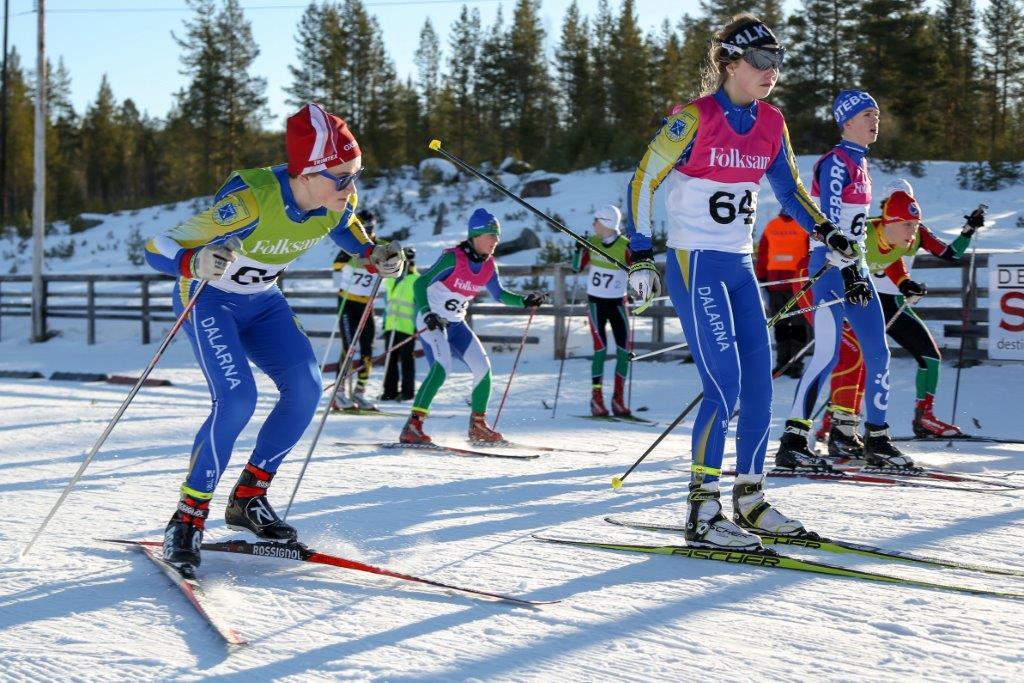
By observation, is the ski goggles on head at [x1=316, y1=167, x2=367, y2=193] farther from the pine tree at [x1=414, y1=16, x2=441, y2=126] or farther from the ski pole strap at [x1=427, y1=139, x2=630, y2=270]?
the pine tree at [x1=414, y1=16, x2=441, y2=126]

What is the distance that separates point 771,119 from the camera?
480cm

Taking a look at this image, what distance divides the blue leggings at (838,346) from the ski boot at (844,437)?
380 mm

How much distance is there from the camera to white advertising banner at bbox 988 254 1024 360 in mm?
9336

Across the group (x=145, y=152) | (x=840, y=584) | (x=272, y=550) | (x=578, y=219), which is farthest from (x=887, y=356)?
(x=145, y=152)

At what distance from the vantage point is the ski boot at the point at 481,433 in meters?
8.73

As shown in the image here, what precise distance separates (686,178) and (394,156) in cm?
5055

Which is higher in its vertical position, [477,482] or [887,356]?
[887,356]

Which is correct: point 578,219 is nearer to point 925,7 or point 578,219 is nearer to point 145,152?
point 925,7

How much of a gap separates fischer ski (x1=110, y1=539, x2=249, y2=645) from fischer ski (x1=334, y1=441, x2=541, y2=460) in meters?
3.52

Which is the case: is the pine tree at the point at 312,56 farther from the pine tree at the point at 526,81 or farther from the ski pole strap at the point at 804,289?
the ski pole strap at the point at 804,289

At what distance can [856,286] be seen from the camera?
5199 millimetres

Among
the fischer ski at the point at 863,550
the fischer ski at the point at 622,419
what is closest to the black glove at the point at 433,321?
the fischer ski at the point at 622,419

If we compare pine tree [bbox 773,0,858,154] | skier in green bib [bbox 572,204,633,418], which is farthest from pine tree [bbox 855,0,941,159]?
skier in green bib [bbox 572,204,633,418]

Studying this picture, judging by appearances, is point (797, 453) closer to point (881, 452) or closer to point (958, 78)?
point (881, 452)
